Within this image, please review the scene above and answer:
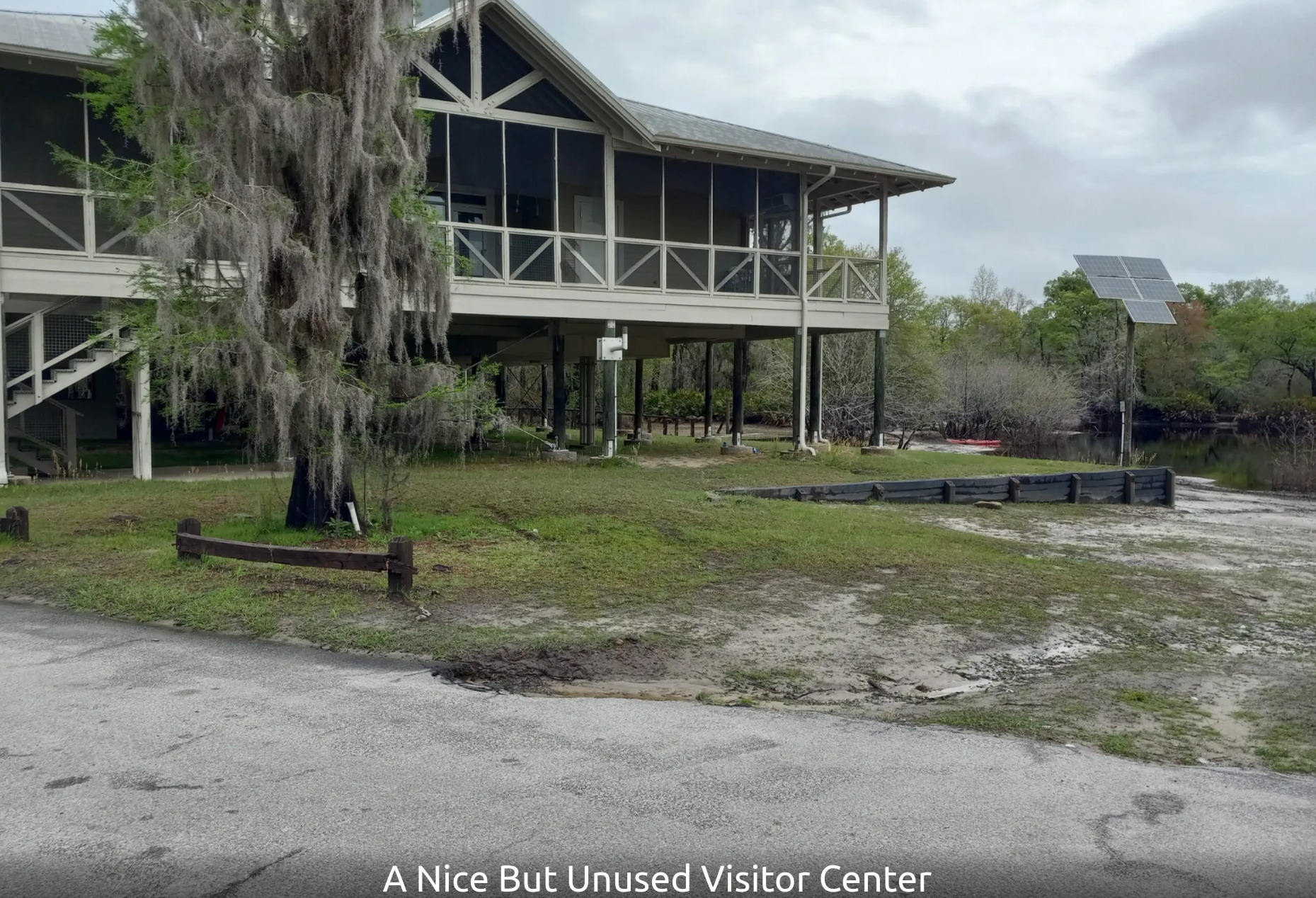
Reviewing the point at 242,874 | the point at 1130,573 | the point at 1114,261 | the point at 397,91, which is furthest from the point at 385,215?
the point at 1114,261

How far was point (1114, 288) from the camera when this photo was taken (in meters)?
29.0

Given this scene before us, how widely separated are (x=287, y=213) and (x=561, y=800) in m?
7.07

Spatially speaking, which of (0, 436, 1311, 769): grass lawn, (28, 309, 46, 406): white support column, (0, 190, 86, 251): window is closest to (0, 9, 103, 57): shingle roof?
(0, 190, 86, 251): window

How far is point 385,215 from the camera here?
401 inches

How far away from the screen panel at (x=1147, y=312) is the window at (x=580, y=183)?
16.3m

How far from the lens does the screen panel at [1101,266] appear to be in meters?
29.6

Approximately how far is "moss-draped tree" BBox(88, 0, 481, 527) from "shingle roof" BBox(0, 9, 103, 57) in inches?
204

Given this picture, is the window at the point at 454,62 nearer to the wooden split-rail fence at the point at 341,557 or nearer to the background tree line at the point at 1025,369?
the wooden split-rail fence at the point at 341,557

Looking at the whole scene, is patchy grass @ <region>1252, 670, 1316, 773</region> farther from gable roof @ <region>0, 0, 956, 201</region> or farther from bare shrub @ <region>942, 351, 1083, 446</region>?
bare shrub @ <region>942, 351, 1083, 446</region>

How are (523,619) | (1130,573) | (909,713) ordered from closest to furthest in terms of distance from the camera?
(909,713), (523,619), (1130,573)

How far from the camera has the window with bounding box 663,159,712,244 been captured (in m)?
19.3

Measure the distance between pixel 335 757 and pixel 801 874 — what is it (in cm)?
239

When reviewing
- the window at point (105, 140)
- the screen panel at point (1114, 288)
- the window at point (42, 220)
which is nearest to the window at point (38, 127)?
the window at point (105, 140)

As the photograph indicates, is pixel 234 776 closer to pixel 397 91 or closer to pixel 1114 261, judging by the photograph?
pixel 397 91
